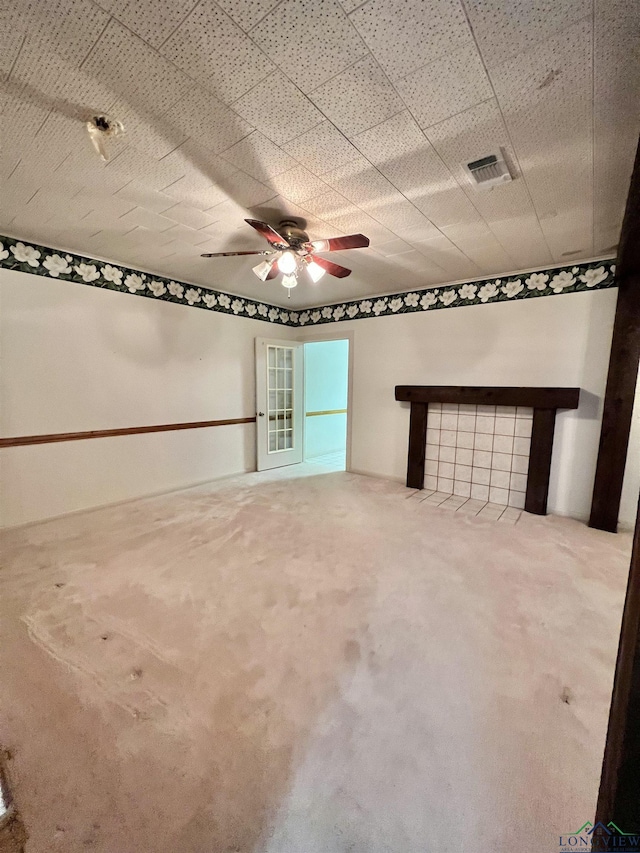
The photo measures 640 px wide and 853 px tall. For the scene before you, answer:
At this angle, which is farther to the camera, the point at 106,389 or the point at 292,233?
the point at 106,389

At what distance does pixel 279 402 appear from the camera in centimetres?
500

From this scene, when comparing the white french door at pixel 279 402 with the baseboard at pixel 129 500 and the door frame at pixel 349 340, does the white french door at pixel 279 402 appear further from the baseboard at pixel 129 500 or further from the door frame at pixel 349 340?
the baseboard at pixel 129 500

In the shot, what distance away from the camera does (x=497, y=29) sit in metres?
1.06

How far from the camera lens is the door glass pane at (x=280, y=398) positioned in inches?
190

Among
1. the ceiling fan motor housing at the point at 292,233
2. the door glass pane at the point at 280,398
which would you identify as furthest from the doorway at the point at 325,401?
the ceiling fan motor housing at the point at 292,233

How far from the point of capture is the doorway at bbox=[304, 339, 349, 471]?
5.57 m

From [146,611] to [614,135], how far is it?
3.27 metres

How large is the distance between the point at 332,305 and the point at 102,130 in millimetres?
3456

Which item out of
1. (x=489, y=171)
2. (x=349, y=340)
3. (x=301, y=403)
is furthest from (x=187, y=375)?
(x=489, y=171)

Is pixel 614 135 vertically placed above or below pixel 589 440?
above

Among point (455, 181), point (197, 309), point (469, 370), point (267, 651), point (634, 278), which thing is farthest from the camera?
point (197, 309)

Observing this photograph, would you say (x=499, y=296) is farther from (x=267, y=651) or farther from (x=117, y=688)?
(x=117, y=688)

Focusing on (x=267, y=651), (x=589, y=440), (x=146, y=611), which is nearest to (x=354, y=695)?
(x=267, y=651)

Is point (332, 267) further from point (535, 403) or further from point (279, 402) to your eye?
point (279, 402)
